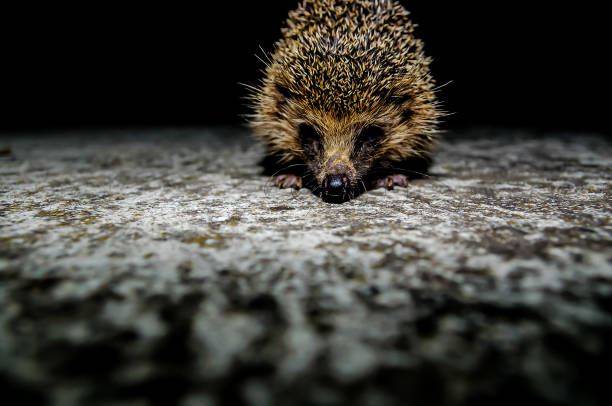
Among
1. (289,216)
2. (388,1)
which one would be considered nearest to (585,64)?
(388,1)

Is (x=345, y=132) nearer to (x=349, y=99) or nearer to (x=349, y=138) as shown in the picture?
(x=349, y=138)

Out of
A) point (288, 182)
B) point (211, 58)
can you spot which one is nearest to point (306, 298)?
point (288, 182)

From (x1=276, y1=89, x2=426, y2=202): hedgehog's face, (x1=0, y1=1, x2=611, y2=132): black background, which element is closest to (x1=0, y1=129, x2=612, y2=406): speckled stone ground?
(x1=276, y1=89, x2=426, y2=202): hedgehog's face

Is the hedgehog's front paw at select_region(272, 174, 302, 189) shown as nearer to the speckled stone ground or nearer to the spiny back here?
the speckled stone ground


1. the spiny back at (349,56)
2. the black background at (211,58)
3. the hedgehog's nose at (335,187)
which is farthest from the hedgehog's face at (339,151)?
the black background at (211,58)

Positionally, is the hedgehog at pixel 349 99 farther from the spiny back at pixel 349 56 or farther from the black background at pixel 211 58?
the black background at pixel 211 58

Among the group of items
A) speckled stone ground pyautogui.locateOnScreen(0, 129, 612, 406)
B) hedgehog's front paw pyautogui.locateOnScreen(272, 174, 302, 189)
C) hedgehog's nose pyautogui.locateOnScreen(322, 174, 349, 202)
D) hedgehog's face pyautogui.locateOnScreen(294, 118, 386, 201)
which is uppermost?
hedgehog's face pyautogui.locateOnScreen(294, 118, 386, 201)
